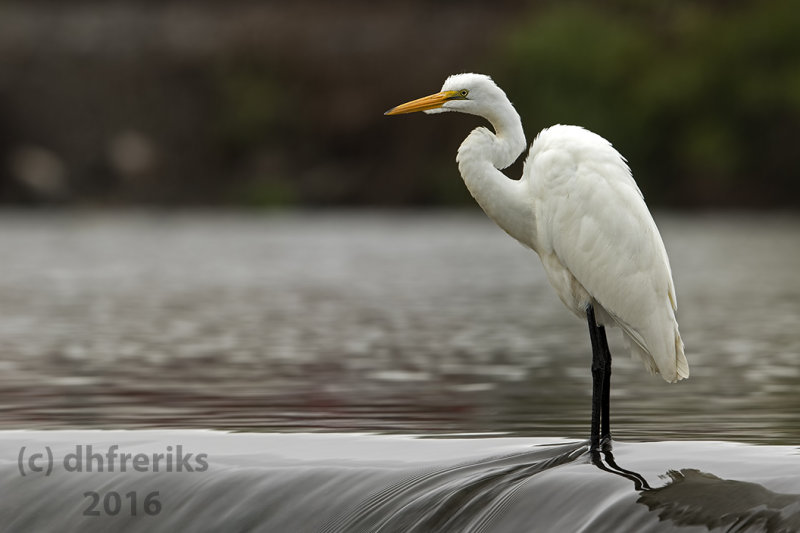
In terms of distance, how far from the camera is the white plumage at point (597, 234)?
298 inches

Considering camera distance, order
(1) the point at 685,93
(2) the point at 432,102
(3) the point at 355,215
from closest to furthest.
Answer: (2) the point at 432,102 → (3) the point at 355,215 → (1) the point at 685,93

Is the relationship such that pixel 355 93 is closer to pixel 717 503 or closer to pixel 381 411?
pixel 381 411

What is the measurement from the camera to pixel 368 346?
13375 mm

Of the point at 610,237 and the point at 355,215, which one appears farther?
the point at 355,215

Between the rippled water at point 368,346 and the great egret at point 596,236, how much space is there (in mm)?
665

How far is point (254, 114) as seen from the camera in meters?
77.4

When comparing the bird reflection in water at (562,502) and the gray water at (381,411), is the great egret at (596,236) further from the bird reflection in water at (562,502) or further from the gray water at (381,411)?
the bird reflection in water at (562,502)

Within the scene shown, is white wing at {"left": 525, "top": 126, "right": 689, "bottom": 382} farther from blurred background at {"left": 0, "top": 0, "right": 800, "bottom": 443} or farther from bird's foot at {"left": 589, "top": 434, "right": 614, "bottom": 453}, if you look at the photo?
blurred background at {"left": 0, "top": 0, "right": 800, "bottom": 443}

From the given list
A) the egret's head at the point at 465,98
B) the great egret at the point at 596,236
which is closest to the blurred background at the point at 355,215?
the great egret at the point at 596,236

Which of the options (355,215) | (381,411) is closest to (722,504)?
(381,411)

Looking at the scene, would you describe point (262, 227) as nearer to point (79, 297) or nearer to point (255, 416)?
point (79, 297)

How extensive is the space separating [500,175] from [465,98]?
1.65 feet

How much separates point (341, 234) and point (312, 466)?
2980cm

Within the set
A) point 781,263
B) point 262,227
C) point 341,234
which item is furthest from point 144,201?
point 781,263
